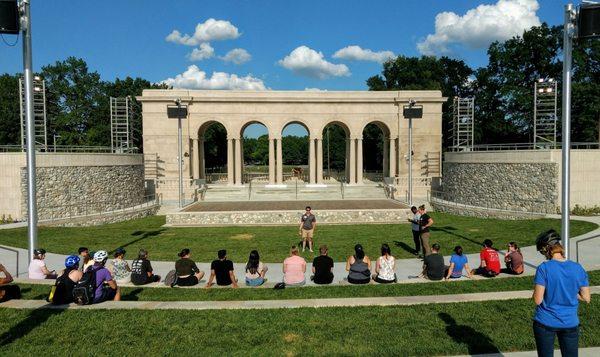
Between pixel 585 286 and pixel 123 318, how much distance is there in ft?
A: 26.2

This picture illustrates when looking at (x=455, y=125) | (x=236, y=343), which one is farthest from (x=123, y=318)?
(x=455, y=125)

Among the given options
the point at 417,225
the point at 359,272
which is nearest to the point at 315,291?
the point at 359,272

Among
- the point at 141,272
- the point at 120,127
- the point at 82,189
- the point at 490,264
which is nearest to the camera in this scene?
the point at 141,272

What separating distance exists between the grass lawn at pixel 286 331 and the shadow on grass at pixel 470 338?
0.06 feet

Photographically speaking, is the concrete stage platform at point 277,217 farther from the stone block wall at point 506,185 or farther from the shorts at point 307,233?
the stone block wall at point 506,185

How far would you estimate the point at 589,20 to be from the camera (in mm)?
10961

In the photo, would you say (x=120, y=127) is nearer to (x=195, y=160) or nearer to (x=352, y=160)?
(x=195, y=160)

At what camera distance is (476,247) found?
17.9 meters

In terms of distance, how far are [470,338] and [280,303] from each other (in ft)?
13.4

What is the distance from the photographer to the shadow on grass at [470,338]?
22.5ft

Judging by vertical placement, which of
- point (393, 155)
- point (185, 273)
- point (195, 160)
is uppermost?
point (393, 155)

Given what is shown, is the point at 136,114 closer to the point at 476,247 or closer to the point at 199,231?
the point at 199,231

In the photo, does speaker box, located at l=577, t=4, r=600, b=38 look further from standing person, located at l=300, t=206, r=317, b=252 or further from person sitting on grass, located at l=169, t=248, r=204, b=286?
person sitting on grass, located at l=169, t=248, r=204, b=286

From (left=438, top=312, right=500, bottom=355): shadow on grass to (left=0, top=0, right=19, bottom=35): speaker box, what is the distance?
13.3 meters
